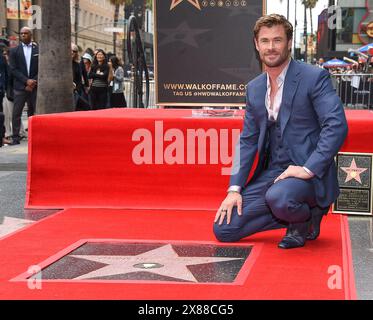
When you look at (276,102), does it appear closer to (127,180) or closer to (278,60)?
(278,60)

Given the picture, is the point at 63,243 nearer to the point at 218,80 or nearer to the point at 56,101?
the point at 218,80

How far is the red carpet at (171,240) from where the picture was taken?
3.89m

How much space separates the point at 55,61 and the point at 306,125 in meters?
5.68

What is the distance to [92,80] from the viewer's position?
46.9 feet

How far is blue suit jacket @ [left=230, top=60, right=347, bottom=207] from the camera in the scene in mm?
4711

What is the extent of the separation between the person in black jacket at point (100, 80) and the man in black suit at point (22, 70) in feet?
5.86

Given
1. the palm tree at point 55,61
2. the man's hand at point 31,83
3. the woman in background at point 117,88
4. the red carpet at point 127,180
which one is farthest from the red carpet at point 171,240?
the woman in background at point 117,88

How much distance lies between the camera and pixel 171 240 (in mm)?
5383

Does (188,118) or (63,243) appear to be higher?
(188,118)

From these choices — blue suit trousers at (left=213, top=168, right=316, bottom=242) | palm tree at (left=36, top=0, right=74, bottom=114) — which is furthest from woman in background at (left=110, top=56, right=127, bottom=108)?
blue suit trousers at (left=213, top=168, right=316, bottom=242)

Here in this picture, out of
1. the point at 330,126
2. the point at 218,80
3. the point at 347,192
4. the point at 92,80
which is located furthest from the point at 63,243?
the point at 92,80

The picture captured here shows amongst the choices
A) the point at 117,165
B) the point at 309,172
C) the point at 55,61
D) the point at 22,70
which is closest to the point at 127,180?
the point at 117,165

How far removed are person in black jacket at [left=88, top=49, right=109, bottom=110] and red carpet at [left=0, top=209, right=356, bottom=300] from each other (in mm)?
7752
